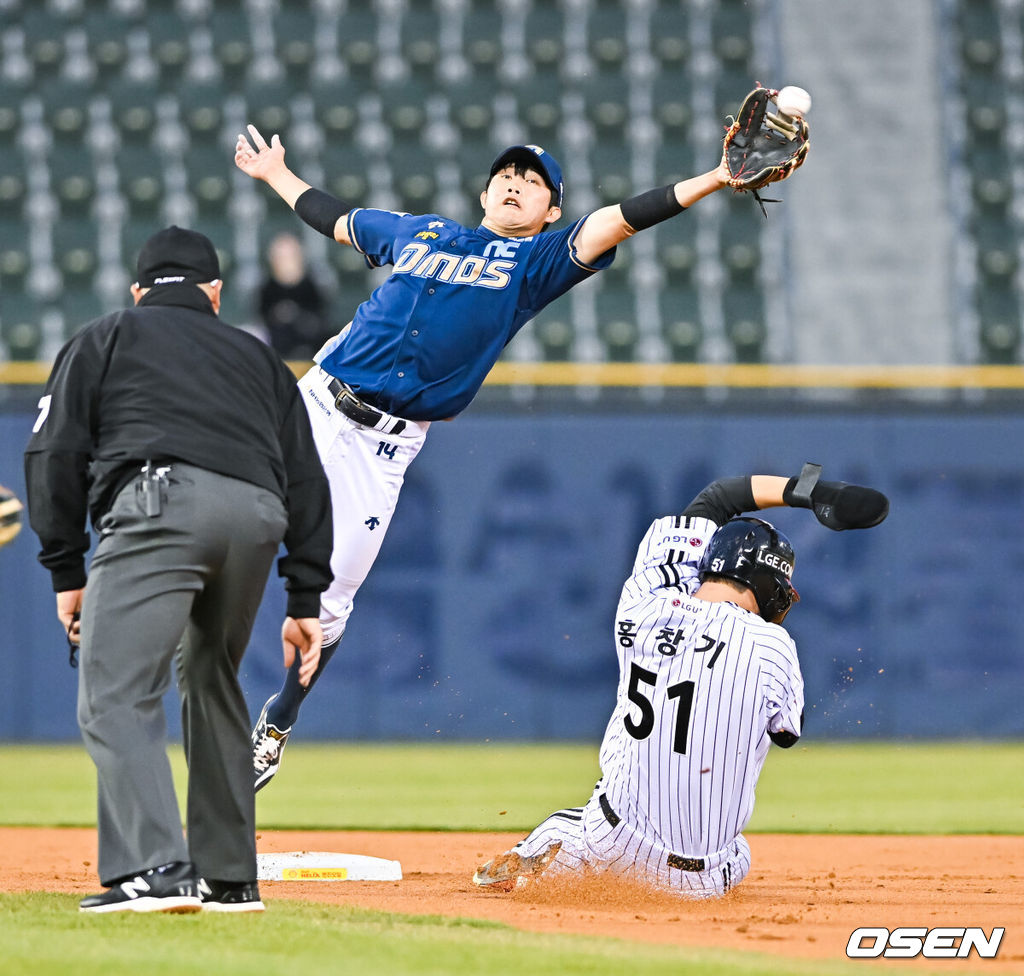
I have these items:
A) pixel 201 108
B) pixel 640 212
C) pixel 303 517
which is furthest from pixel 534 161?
pixel 201 108

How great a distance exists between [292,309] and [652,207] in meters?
6.47

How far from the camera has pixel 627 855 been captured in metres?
4.82

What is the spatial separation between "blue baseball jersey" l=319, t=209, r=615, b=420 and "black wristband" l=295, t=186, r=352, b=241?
0.28 meters

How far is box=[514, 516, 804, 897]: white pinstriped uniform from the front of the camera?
4590mm

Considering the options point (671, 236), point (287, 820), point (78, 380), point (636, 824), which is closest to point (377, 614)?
point (287, 820)

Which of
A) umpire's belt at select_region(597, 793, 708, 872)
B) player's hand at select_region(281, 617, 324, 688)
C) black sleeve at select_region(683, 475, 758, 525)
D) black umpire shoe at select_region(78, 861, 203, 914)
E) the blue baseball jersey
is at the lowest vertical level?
umpire's belt at select_region(597, 793, 708, 872)

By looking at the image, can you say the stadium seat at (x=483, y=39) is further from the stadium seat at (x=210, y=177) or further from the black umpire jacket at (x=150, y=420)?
the black umpire jacket at (x=150, y=420)

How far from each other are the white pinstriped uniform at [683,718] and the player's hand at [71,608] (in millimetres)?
1433

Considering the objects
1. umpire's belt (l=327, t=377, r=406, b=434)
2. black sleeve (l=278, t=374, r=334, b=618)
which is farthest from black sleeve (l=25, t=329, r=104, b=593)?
umpire's belt (l=327, t=377, r=406, b=434)

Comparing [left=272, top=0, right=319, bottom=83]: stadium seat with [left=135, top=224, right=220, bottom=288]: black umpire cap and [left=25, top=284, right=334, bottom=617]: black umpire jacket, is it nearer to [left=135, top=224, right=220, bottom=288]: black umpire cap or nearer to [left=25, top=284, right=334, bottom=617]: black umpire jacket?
[left=135, top=224, right=220, bottom=288]: black umpire cap

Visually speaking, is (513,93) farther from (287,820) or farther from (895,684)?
(287,820)

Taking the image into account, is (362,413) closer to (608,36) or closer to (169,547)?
(169,547)

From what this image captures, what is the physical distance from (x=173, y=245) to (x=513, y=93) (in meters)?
9.90

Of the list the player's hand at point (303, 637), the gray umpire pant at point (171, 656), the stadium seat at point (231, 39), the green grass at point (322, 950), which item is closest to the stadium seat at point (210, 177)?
the stadium seat at point (231, 39)
